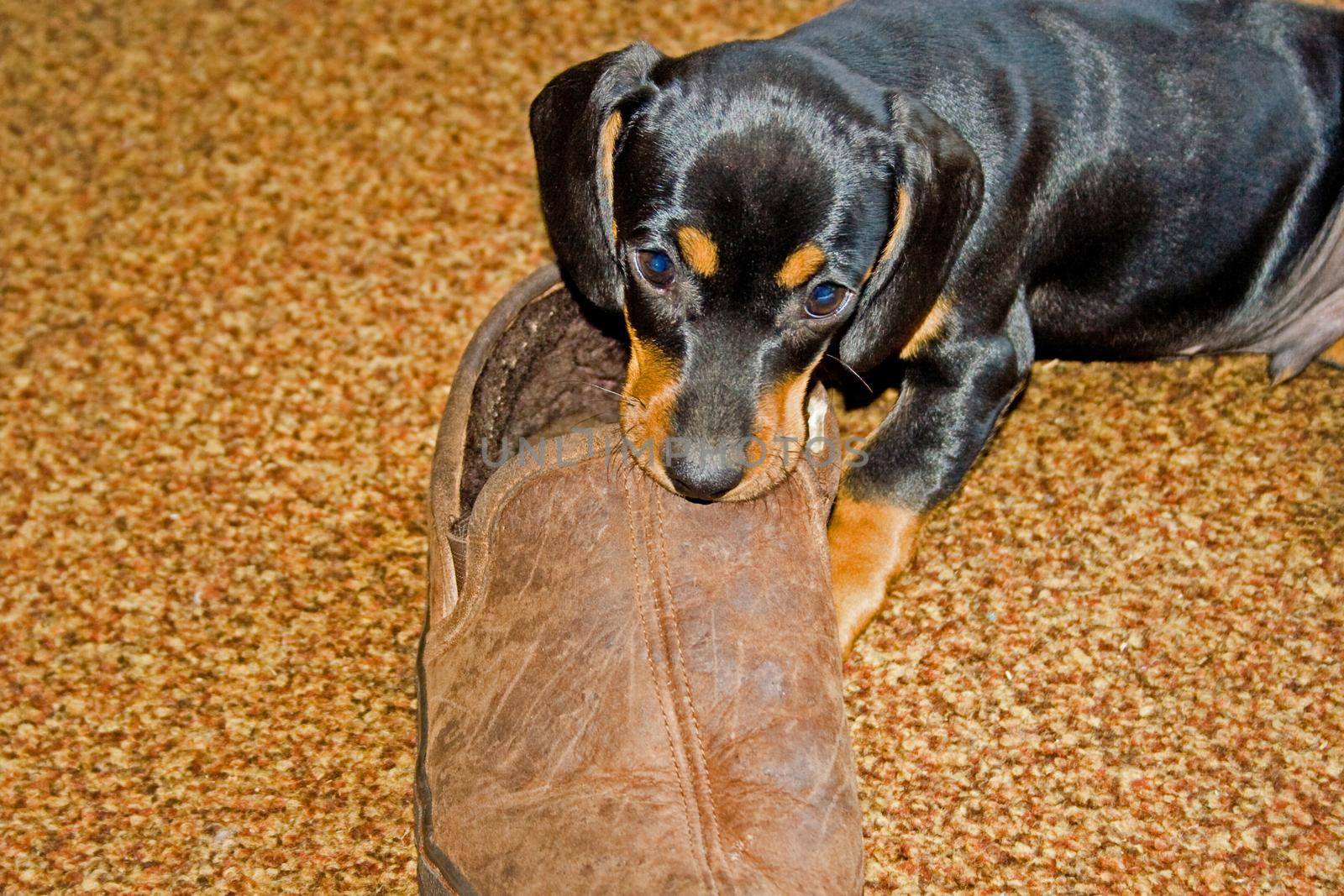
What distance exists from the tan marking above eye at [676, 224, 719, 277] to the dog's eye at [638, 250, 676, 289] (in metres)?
0.07

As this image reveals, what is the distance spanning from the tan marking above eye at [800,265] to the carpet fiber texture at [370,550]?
893mm

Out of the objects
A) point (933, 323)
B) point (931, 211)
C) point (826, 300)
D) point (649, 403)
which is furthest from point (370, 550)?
point (931, 211)

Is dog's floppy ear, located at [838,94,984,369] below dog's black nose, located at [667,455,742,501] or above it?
above

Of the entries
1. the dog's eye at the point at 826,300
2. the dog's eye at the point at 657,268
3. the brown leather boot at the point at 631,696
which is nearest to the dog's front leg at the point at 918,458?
the dog's eye at the point at 826,300

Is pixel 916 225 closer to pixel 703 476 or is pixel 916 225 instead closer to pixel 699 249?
pixel 699 249

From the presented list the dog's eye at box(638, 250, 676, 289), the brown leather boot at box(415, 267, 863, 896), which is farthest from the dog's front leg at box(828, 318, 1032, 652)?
the dog's eye at box(638, 250, 676, 289)

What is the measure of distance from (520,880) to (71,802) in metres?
1.12

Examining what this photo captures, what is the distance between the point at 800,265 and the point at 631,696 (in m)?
0.88

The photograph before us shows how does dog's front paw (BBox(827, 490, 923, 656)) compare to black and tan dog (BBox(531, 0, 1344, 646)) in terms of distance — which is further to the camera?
dog's front paw (BBox(827, 490, 923, 656))

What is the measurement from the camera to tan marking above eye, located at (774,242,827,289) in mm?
2504

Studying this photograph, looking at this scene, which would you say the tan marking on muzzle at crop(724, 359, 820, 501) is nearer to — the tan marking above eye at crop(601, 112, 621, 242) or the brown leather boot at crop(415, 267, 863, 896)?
the brown leather boot at crop(415, 267, 863, 896)

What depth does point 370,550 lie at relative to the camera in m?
3.17

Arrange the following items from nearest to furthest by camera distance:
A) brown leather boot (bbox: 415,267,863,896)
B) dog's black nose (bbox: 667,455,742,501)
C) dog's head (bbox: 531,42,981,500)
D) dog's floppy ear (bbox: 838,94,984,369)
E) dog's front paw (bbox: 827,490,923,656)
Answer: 1. brown leather boot (bbox: 415,267,863,896)
2. dog's black nose (bbox: 667,455,742,501)
3. dog's head (bbox: 531,42,981,500)
4. dog's floppy ear (bbox: 838,94,984,369)
5. dog's front paw (bbox: 827,490,923,656)

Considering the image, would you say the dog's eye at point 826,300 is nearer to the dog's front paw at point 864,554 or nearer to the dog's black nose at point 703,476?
the dog's black nose at point 703,476
